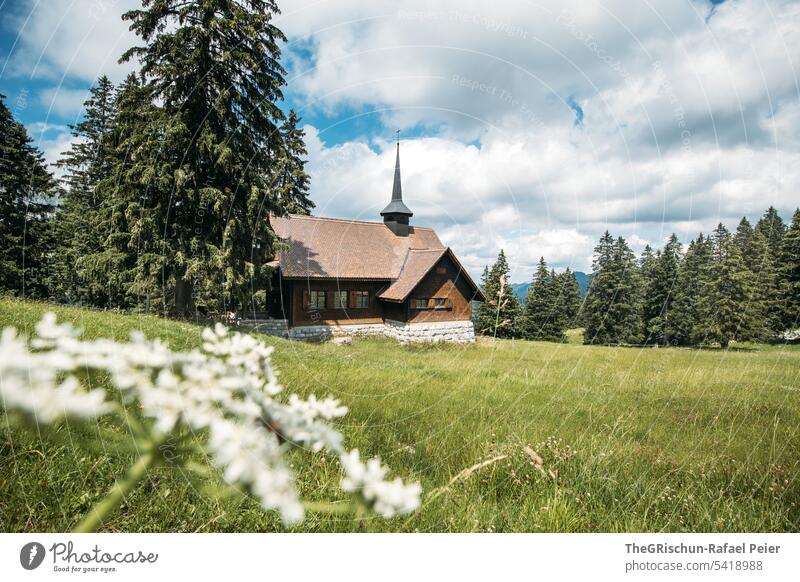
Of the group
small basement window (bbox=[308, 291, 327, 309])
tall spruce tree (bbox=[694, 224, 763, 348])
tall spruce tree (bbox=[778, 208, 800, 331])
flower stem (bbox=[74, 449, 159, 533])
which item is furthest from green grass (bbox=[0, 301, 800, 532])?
small basement window (bbox=[308, 291, 327, 309])

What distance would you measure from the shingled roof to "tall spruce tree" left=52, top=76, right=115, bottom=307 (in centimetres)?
1093

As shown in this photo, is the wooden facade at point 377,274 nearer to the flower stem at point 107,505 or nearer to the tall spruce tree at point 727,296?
the tall spruce tree at point 727,296

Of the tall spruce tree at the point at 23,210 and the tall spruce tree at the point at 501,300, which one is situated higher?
the tall spruce tree at the point at 23,210

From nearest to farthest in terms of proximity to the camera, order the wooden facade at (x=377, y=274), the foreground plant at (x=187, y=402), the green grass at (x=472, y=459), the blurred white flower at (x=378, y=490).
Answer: the foreground plant at (x=187, y=402)
the blurred white flower at (x=378, y=490)
the green grass at (x=472, y=459)
the wooden facade at (x=377, y=274)

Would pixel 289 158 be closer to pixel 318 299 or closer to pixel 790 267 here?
pixel 790 267

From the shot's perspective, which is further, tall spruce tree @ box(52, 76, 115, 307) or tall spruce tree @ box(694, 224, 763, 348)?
tall spruce tree @ box(694, 224, 763, 348)

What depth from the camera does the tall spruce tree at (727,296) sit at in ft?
13.9

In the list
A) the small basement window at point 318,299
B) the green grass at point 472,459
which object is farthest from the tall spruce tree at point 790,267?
the small basement window at point 318,299

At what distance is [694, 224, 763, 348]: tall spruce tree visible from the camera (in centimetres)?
425

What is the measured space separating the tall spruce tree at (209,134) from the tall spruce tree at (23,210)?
16.1 inches

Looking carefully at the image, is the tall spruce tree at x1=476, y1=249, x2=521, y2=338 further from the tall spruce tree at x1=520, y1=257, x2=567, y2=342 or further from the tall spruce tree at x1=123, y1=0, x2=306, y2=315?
the tall spruce tree at x1=123, y1=0, x2=306, y2=315

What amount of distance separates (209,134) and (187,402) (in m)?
1.77

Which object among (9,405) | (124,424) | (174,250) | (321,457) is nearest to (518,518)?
(321,457)

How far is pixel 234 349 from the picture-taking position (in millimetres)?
993
